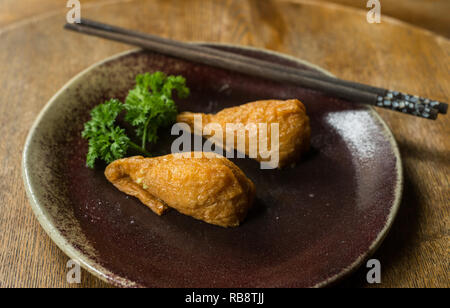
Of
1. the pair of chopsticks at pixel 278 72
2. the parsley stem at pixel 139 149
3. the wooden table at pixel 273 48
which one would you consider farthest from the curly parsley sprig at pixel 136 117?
the wooden table at pixel 273 48

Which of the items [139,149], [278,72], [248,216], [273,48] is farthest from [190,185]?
[273,48]

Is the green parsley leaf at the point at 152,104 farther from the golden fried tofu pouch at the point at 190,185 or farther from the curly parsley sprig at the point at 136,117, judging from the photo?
the golden fried tofu pouch at the point at 190,185

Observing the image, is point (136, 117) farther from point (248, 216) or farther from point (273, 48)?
point (273, 48)

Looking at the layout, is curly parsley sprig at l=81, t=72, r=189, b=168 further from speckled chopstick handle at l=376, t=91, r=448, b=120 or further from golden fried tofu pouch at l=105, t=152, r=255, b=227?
speckled chopstick handle at l=376, t=91, r=448, b=120

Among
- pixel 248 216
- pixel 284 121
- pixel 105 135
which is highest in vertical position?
pixel 284 121

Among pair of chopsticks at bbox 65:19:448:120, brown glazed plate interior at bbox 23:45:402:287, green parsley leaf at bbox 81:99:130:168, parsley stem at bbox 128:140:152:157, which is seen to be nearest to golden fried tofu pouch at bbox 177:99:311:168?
brown glazed plate interior at bbox 23:45:402:287

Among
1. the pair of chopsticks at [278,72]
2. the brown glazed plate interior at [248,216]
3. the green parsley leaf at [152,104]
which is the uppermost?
the pair of chopsticks at [278,72]
